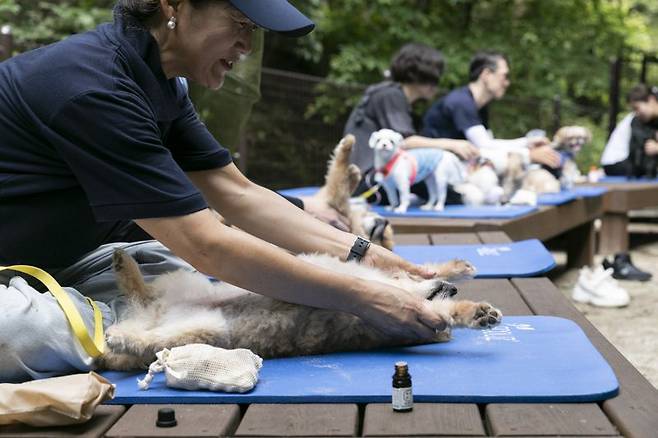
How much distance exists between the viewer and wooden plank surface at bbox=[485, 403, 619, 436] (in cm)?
208

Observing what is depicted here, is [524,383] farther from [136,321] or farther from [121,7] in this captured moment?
[121,7]

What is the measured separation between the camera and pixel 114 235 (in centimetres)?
340

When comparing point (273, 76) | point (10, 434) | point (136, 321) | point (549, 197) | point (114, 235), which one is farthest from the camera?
point (273, 76)

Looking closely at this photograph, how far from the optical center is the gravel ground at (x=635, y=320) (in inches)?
195

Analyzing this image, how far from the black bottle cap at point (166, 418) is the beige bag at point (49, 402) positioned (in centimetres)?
15

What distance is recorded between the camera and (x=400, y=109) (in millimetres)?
6898

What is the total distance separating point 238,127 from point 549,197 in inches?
124

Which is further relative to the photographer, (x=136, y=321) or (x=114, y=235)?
(x=114, y=235)

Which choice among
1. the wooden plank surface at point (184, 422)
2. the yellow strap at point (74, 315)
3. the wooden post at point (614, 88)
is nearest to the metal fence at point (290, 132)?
the wooden post at point (614, 88)

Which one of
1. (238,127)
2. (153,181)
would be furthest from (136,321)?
(238,127)

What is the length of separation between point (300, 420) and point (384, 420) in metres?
0.19

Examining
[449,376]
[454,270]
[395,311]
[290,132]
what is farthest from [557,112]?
[449,376]

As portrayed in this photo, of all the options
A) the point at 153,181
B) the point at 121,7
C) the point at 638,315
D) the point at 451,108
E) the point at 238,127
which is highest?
the point at 121,7

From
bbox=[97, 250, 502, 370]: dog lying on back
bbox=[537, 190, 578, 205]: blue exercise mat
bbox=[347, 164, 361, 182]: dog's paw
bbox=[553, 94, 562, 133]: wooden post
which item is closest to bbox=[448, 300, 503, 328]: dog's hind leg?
bbox=[97, 250, 502, 370]: dog lying on back
